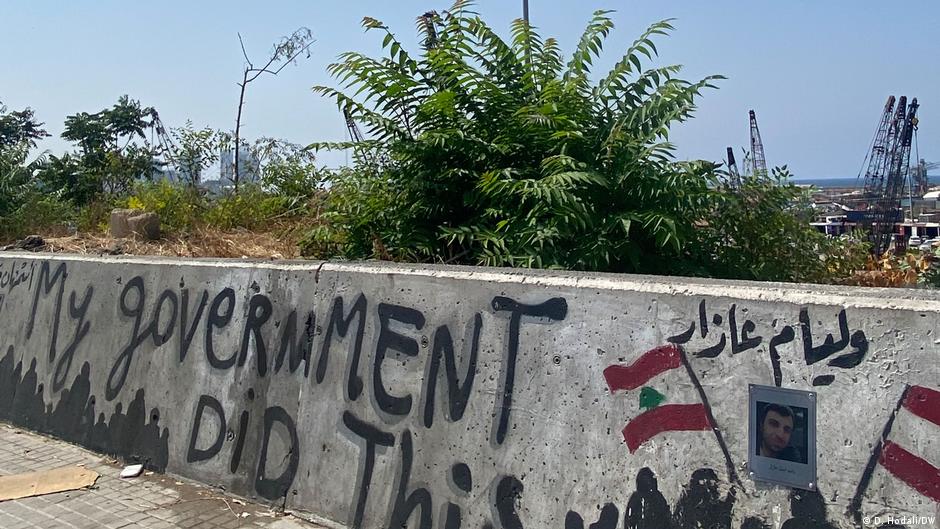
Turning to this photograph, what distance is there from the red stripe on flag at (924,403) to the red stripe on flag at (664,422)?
0.77 m

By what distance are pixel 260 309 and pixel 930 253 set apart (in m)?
4.98

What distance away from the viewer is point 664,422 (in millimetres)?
3504

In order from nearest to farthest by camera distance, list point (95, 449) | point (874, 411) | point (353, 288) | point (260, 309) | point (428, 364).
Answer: point (874, 411)
point (428, 364)
point (353, 288)
point (260, 309)
point (95, 449)

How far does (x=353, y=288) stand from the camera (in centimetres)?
486

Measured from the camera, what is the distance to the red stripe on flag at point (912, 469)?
2.85 metres

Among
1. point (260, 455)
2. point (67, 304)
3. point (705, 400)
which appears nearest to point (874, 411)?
point (705, 400)

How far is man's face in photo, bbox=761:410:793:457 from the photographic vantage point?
318 centimetres

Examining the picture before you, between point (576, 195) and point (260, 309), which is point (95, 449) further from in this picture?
point (576, 195)

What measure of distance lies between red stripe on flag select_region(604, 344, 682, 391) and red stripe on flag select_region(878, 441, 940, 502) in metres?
0.87

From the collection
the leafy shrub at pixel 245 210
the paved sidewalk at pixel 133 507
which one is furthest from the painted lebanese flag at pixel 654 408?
the leafy shrub at pixel 245 210

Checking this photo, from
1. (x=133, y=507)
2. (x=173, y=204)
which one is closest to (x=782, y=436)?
(x=133, y=507)

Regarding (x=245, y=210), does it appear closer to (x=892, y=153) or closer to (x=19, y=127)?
(x=19, y=127)

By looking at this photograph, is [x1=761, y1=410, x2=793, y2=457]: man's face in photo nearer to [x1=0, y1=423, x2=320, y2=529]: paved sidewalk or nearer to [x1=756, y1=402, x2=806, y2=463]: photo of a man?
[x1=756, y1=402, x2=806, y2=463]: photo of a man

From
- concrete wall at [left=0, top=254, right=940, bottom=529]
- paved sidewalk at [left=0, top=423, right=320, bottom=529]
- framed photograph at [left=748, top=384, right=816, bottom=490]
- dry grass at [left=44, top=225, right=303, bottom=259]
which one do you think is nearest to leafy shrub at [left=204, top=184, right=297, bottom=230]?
dry grass at [left=44, top=225, right=303, bottom=259]
